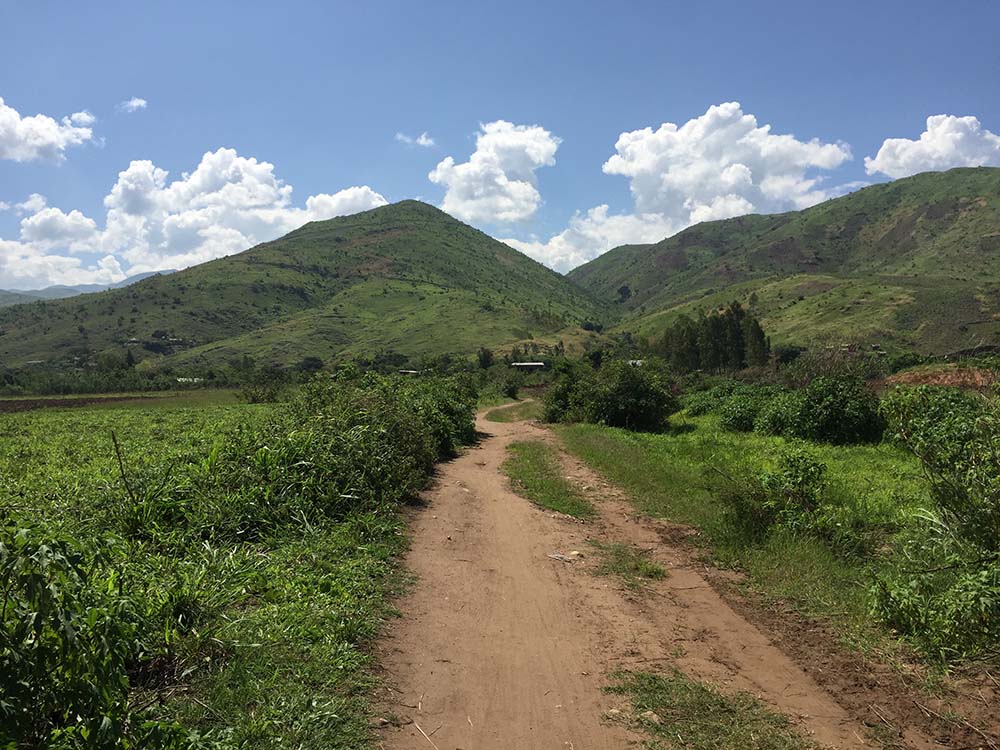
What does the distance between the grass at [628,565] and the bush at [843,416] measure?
13055 mm

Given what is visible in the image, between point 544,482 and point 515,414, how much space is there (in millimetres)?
28517

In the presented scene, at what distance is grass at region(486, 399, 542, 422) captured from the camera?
39.5 m

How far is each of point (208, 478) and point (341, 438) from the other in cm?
311

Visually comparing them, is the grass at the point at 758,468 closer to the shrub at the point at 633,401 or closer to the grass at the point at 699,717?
the grass at the point at 699,717

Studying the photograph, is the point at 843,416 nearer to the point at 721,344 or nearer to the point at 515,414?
the point at 515,414

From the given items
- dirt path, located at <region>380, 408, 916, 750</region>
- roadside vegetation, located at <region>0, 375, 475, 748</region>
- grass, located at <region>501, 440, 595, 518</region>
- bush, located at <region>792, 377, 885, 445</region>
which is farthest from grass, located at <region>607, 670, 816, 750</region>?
bush, located at <region>792, 377, 885, 445</region>

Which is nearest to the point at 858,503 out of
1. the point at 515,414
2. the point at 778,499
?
the point at 778,499

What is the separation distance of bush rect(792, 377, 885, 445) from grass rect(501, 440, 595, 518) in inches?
350

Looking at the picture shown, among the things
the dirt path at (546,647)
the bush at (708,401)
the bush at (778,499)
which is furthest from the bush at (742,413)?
the dirt path at (546,647)

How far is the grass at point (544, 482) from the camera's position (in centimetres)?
1223

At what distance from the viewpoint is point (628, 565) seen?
868cm

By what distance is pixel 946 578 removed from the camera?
6.22 metres

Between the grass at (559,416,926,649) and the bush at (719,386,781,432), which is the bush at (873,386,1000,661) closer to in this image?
the grass at (559,416,926,649)

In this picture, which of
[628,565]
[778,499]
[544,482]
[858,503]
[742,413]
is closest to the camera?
[628,565]
